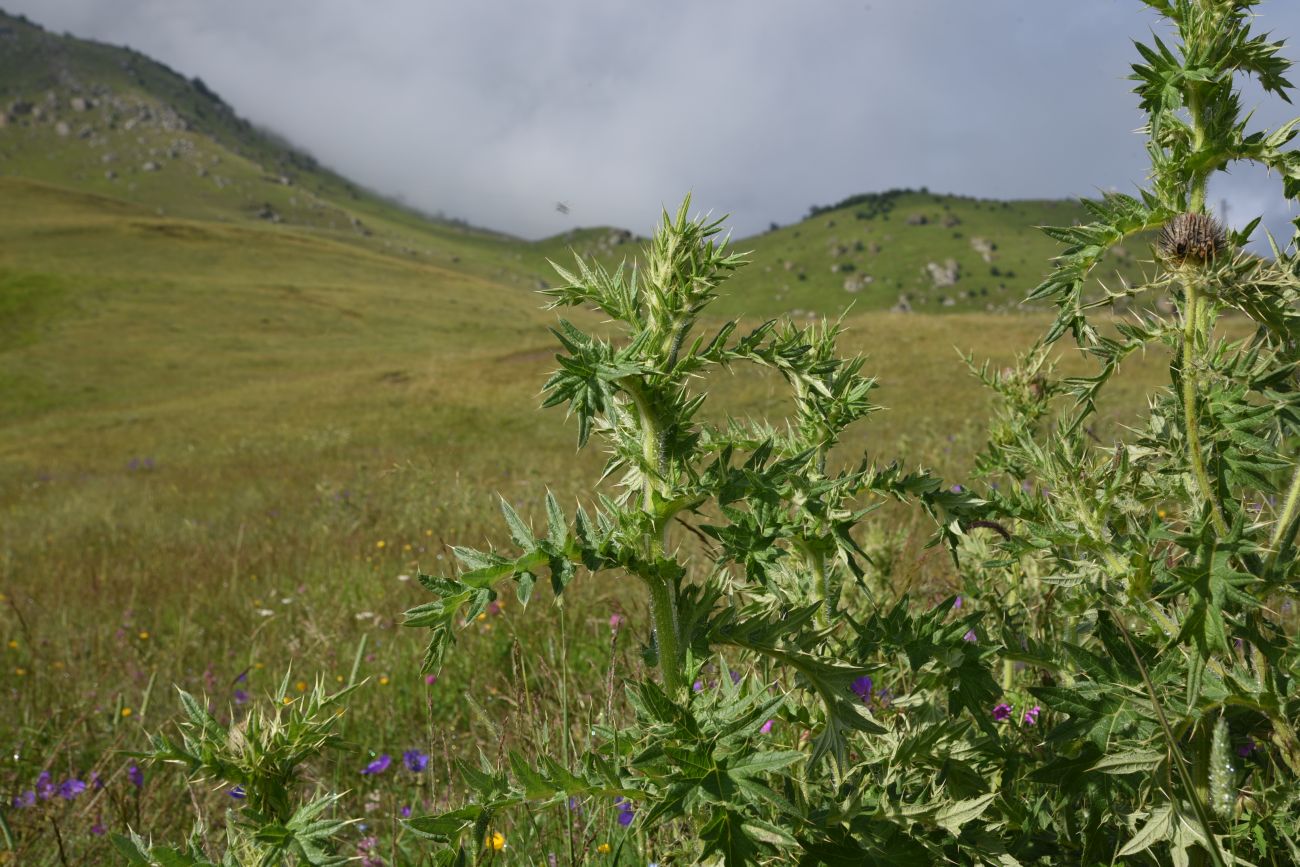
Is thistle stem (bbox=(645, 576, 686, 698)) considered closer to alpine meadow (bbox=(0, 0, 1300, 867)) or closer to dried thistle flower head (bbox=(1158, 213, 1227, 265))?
alpine meadow (bbox=(0, 0, 1300, 867))

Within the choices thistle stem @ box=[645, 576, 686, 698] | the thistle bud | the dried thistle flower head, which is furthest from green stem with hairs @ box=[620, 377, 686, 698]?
the dried thistle flower head

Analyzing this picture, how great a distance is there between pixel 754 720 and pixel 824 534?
660 millimetres

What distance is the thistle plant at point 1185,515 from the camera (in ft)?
4.78

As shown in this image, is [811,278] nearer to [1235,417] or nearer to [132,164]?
[132,164]

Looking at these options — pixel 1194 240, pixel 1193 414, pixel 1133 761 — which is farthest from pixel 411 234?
pixel 1133 761

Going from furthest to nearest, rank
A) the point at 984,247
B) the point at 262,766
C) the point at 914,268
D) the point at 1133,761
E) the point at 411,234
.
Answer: the point at 411,234, the point at 984,247, the point at 914,268, the point at 1133,761, the point at 262,766

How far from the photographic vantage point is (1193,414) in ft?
5.15

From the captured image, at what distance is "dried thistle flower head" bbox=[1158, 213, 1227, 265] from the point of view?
1.58 metres

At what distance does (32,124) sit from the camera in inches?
7101

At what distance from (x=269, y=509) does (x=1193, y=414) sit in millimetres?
11434

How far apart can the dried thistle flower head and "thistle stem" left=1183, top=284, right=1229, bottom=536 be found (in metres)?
0.06

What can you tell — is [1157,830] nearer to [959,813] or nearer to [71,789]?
[959,813]

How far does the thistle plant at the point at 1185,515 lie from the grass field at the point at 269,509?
427 mm

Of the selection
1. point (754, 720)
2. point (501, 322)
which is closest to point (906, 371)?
point (754, 720)
